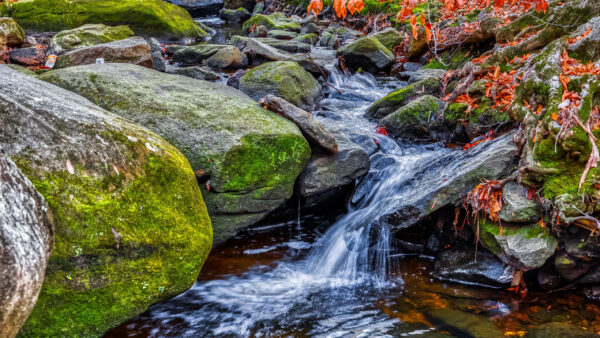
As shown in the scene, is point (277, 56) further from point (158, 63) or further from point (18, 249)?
point (18, 249)

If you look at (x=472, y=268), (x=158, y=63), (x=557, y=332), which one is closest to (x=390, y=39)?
(x=158, y=63)

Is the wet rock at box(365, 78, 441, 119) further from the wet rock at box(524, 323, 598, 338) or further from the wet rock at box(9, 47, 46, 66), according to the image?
the wet rock at box(9, 47, 46, 66)

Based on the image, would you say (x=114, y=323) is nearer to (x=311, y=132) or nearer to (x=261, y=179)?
(x=261, y=179)

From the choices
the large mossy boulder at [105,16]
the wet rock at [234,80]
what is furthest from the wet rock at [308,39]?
the wet rock at [234,80]

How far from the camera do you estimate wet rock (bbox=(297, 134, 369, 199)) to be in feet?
18.1

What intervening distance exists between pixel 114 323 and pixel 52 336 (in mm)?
452

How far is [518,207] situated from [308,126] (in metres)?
3.00

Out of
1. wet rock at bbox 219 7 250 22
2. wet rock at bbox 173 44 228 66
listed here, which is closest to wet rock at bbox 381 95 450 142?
wet rock at bbox 173 44 228 66

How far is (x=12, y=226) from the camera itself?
2.15 m

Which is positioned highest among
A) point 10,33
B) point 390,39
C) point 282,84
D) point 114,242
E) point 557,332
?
point 10,33

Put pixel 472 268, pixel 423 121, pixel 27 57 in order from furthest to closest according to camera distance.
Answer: pixel 27 57, pixel 423 121, pixel 472 268

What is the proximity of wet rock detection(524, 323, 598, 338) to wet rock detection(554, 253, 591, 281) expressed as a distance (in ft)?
2.02

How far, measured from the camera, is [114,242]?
3127mm

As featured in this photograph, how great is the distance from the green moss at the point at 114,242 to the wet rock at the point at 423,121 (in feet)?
15.1
